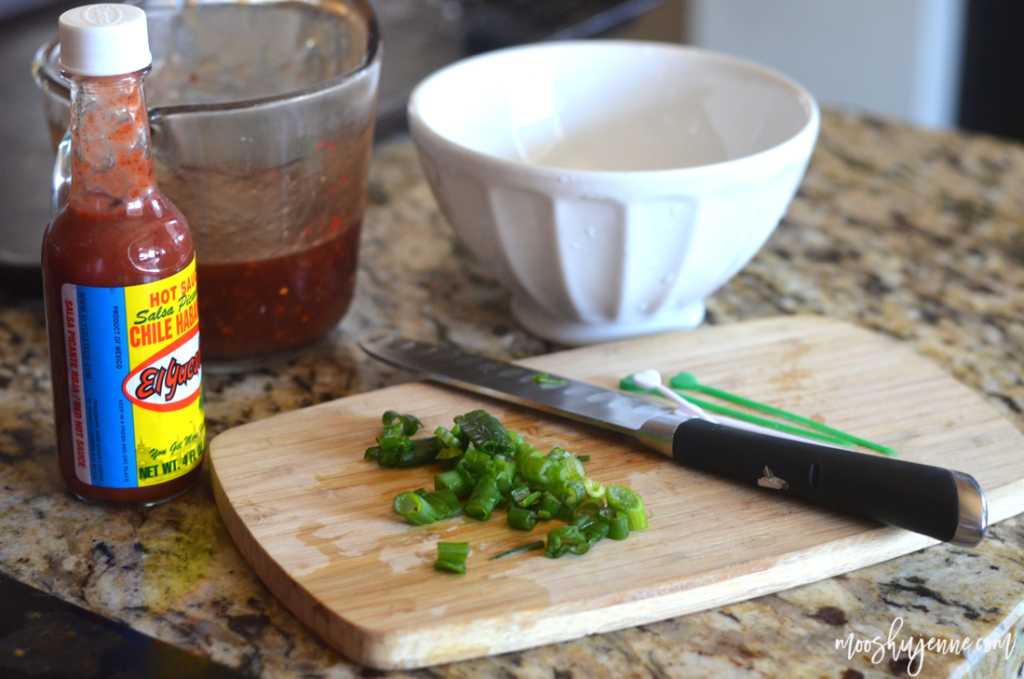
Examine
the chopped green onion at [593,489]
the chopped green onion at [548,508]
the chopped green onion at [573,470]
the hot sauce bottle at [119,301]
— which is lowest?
the chopped green onion at [548,508]

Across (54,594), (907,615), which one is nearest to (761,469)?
(907,615)

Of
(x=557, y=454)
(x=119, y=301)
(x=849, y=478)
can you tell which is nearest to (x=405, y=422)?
(x=557, y=454)

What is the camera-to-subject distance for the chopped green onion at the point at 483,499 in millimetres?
704

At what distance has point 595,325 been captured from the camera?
1.01 metres

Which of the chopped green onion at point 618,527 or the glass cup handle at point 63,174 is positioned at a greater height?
the glass cup handle at point 63,174

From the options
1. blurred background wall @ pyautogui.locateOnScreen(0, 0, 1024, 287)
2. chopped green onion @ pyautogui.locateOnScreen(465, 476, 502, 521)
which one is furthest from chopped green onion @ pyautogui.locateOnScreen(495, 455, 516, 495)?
blurred background wall @ pyautogui.locateOnScreen(0, 0, 1024, 287)

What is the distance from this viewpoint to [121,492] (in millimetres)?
727

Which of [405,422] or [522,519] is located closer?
[522,519]

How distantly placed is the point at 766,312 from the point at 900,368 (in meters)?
0.21

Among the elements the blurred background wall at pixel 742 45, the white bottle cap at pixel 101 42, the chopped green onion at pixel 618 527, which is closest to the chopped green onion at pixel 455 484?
the chopped green onion at pixel 618 527

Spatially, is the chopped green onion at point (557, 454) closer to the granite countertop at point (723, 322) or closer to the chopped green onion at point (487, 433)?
the chopped green onion at point (487, 433)

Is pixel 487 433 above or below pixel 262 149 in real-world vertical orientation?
below

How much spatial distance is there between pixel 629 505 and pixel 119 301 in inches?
15.4

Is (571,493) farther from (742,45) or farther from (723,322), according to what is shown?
(742,45)
